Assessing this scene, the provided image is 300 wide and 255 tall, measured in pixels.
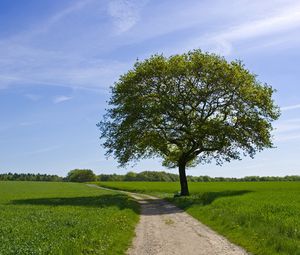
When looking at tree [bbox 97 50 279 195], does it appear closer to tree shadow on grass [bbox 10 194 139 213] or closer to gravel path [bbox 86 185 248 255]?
tree shadow on grass [bbox 10 194 139 213]

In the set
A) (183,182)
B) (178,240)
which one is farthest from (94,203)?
(178,240)

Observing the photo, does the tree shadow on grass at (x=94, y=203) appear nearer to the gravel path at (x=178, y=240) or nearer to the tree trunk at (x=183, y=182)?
the gravel path at (x=178, y=240)

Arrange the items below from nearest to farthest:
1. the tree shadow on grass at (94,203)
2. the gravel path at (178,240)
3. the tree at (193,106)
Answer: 1. the gravel path at (178,240)
2. the tree shadow on grass at (94,203)
3. the tree at (193,106)

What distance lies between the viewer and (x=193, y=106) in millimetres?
57281

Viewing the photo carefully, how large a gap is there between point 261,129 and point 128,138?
54.3 ft

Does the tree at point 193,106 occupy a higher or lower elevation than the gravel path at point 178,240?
higher

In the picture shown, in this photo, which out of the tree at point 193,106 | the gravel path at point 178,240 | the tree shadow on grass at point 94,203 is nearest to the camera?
the gravel path at point 178,240

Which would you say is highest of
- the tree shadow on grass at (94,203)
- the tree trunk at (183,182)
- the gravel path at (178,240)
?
the tree trunk at (183,182)

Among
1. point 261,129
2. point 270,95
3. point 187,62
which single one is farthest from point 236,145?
point 187,62

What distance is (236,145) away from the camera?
2291 inches

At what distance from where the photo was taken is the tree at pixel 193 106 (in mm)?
56094

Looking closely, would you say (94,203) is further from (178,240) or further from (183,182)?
(178,240)

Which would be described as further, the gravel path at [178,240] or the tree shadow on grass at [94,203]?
the tree shadow on grass at [94,203]

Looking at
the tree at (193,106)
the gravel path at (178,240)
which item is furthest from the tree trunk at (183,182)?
the gravel path at (178,240)
